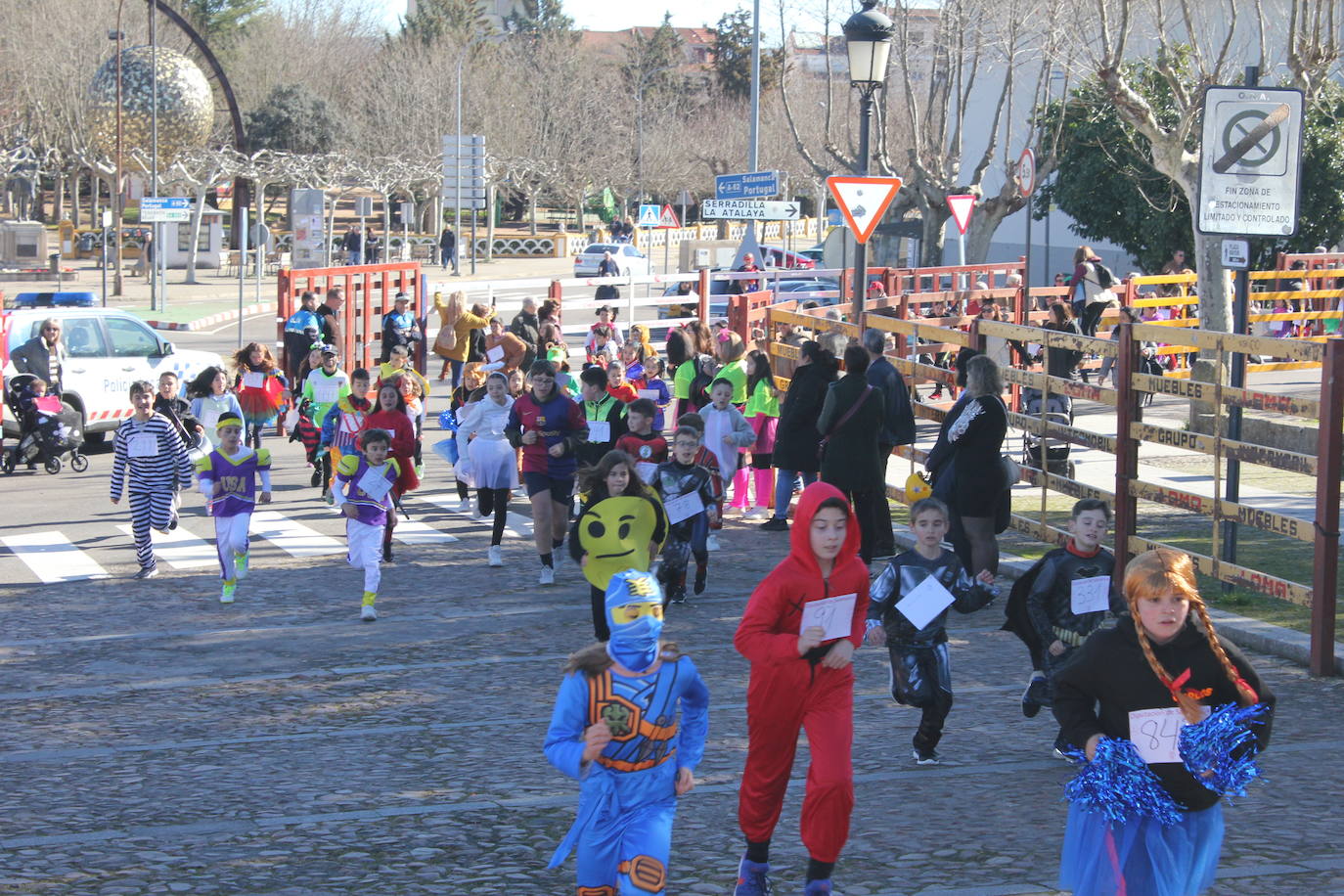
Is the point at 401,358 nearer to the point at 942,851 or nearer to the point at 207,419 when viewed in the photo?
the point at 207,419

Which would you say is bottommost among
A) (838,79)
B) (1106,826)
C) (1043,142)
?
(1106,826)

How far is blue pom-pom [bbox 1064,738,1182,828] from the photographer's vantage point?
449 cm

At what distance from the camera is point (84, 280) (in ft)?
174

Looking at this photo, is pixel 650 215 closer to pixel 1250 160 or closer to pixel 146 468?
pixel 146 468

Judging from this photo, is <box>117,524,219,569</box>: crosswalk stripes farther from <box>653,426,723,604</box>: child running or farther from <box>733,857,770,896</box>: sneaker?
<box>733,857,770,896</box>: sneaker

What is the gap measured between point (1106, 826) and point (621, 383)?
1041cm

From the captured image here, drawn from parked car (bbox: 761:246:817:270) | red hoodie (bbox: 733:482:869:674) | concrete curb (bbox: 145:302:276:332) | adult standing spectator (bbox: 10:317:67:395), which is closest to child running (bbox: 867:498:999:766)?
red hoodie (bbox: 733:482:869:674)

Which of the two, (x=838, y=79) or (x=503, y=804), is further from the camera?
(x=838, y=79)

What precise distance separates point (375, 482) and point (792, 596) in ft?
19.8

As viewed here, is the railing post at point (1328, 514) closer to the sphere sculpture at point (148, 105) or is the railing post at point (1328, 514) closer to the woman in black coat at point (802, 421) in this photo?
the woman in black coat at point (802, 421)

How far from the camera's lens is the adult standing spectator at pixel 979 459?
10594 millimetres

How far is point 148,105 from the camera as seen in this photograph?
54.2m

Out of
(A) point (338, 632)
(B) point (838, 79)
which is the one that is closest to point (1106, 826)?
(A) point (338, 632)

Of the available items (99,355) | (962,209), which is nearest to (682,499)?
(99,355)
